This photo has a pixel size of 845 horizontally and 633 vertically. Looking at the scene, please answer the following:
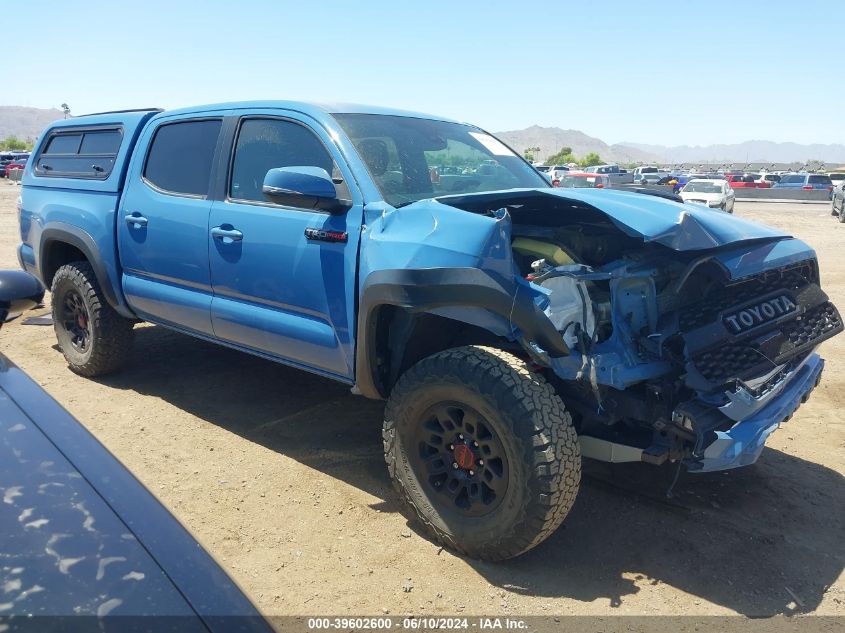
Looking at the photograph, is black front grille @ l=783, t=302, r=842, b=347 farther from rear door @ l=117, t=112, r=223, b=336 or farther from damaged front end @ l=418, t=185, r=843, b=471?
rear door @ l=117, t=112, r=223, b=336

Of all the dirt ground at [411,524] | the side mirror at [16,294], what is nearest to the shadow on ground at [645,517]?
the dirt ground at [411,524]

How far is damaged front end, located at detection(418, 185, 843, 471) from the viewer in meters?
2.77

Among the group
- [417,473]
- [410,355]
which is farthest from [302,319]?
[417,473]

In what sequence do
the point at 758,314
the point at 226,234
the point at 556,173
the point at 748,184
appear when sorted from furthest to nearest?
the point at 748,184 < the point at 556,173 < the point at 226,234 < the point at 758,314

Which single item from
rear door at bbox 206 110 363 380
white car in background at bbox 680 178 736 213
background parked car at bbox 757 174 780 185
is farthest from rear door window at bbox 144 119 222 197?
background parked car at bbox 757 174 780 185

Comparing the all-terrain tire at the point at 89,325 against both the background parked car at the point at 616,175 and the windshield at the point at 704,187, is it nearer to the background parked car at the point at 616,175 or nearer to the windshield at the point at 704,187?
the windshield at the point at 704,187

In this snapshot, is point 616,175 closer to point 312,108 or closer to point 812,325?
point 812,325

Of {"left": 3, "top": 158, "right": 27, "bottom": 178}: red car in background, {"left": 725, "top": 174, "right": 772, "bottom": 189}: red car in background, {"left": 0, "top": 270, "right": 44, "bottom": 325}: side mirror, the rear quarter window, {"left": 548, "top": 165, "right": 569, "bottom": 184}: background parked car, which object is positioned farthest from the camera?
{"left": 725, "top": 174, "right": 772, "bottom": 189}: red car in background

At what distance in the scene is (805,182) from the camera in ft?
128

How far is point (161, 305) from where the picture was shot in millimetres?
4430

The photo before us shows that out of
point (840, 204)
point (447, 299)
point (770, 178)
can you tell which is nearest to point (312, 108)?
point (447, 299)

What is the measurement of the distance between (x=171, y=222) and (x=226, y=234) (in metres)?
0.61

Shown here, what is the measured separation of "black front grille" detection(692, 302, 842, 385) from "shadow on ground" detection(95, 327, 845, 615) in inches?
34.1

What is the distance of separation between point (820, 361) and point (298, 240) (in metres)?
2.86
